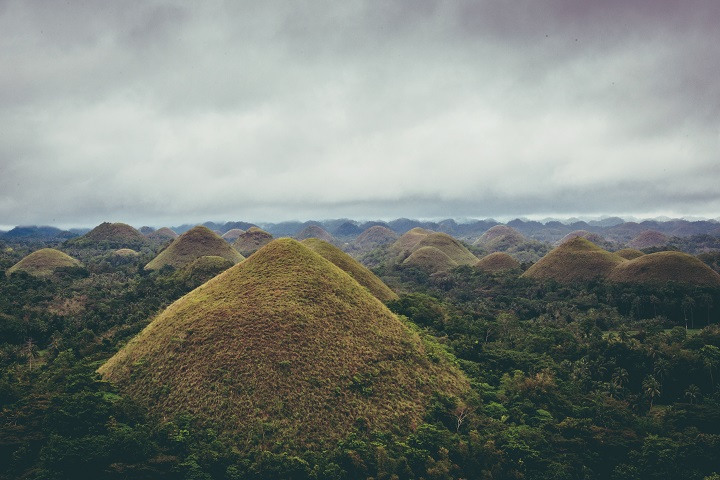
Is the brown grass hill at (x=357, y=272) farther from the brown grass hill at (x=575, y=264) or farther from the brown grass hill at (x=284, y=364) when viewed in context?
the brown grass hill at (x=575, y=264)

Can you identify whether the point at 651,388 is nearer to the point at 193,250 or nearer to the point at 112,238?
the point at 193,250

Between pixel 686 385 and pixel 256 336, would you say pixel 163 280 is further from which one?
pixel 686 385

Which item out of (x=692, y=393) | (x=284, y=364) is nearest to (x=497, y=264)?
(x=692, y=393)

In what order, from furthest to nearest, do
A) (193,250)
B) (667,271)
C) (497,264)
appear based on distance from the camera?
(497,264) < (193,250) < (667,271)

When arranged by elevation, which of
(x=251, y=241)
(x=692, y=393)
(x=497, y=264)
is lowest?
(x=692, y=393)

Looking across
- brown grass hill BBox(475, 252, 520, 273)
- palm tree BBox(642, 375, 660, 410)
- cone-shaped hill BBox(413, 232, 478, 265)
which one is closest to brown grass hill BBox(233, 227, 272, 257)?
cone-shaped hill BBox(413, 232, 478, 265)

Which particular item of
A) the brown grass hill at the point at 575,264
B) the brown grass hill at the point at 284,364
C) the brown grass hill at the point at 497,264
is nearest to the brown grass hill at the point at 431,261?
the brown grass hill at the point at 497,264
